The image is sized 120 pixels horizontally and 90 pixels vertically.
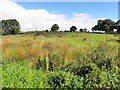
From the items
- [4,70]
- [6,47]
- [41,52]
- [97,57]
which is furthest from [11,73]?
[6,47]

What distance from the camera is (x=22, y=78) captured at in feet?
23.9

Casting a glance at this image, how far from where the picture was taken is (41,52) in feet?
39.0

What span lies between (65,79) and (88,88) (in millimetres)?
595

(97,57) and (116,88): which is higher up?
(97,57)

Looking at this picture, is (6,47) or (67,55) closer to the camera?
(67,55)

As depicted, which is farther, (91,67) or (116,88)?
(91,67)

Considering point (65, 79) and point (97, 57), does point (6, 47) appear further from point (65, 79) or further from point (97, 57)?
point (65, 79)

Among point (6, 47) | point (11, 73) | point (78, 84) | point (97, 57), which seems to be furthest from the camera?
point (6, 47)

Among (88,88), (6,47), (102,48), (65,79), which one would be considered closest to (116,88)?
(88,88)

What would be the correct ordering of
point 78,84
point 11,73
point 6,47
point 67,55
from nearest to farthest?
point 78,84, point 11,73, point 67,55, point 6,47

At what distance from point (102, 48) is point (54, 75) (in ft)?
7.69

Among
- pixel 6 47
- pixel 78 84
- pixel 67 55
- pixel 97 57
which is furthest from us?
pixel 6 47

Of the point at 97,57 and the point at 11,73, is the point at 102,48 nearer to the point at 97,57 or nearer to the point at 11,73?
the point at 97,57

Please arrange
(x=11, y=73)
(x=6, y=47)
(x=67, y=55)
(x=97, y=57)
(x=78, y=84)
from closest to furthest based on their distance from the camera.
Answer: (x=78, y=84) → (x=11, y=73) → (x=97, y=57) → (x=67, y=55) → (x=6, y=47)
